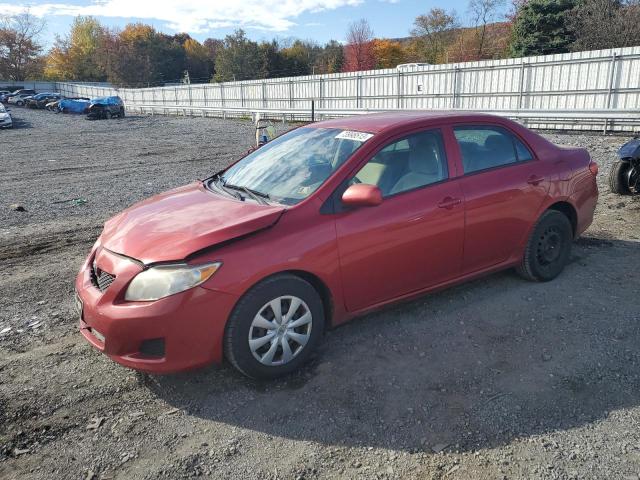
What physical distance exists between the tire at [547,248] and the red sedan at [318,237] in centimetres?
2

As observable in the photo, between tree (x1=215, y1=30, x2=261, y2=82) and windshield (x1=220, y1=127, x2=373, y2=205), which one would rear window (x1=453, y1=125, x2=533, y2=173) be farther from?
tree (x1=215, y1=30, x2=261, y2=82)

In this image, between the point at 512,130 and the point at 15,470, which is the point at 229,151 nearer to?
the point at 512,130

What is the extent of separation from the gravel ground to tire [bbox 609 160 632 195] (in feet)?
10.5

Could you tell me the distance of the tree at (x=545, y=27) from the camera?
104 ft

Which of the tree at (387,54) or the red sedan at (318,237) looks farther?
the tree at (387,54)

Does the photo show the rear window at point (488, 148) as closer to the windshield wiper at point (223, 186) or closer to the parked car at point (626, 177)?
the windshield wiper at point (223, 186)

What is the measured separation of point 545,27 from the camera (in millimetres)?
32344

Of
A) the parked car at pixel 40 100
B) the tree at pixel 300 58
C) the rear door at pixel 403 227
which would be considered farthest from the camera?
the tree at pixel 300 58

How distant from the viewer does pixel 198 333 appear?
3068 mm

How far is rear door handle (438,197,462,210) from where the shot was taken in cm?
396

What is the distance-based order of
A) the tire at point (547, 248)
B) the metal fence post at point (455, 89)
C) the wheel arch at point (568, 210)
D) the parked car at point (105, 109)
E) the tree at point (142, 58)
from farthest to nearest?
the tree at point (142, 58)
the parked car at point (105, 109)
the metal fence post at point (455, 89)
the wheel arch at point (568, 210)
the tire at point (547, 248)

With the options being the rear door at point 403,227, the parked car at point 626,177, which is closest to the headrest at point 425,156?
the rear door at point 403,227

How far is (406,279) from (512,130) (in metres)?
1.85

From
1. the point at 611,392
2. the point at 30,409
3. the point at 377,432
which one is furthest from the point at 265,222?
the point at 611,392
